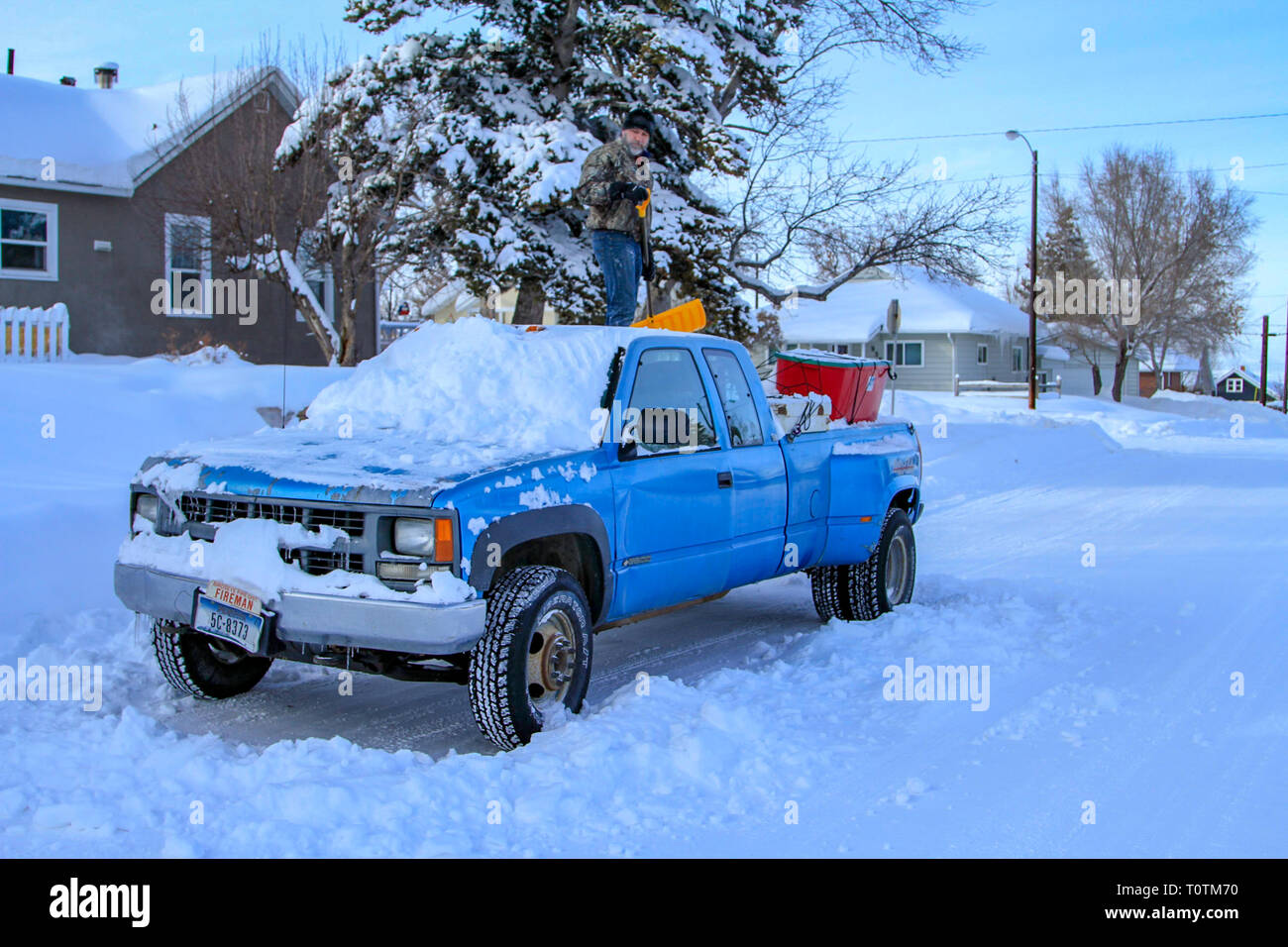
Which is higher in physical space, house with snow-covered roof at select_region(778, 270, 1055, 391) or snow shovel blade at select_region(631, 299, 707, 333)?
house with snow-covered roof at select_region(778, 270, 1055, 391)

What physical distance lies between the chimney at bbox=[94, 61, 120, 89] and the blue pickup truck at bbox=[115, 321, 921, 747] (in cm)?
2258

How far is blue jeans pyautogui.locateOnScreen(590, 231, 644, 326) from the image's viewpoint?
8.78 m

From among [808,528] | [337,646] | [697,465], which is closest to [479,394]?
[697,465]

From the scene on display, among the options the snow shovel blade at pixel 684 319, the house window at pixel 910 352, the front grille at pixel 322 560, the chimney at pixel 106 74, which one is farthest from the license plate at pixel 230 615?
the house window at pixel 910 352

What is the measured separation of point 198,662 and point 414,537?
168cm

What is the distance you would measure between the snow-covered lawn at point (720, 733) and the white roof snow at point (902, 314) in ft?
116

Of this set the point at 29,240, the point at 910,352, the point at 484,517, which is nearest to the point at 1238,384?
the point at 910,352

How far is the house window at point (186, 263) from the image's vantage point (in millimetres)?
18359

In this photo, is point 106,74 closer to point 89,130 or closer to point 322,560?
point 89,130

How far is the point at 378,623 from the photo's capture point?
Answer: 177 inches

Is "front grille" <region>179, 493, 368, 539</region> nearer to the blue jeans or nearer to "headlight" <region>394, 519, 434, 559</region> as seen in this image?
"headlight" <region>394, 519, 434, 559</region>

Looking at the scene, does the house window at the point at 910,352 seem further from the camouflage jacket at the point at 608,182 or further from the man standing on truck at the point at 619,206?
the camouflage jacket at the point at 608,182

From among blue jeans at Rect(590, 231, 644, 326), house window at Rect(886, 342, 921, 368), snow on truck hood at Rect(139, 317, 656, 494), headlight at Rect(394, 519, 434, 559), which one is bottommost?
headlight at Rect(394, 519, 434, 559)

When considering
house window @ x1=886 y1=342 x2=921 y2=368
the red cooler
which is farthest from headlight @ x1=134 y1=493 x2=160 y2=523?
house window @ x1=886 y1=342 x2=921 y2=368
